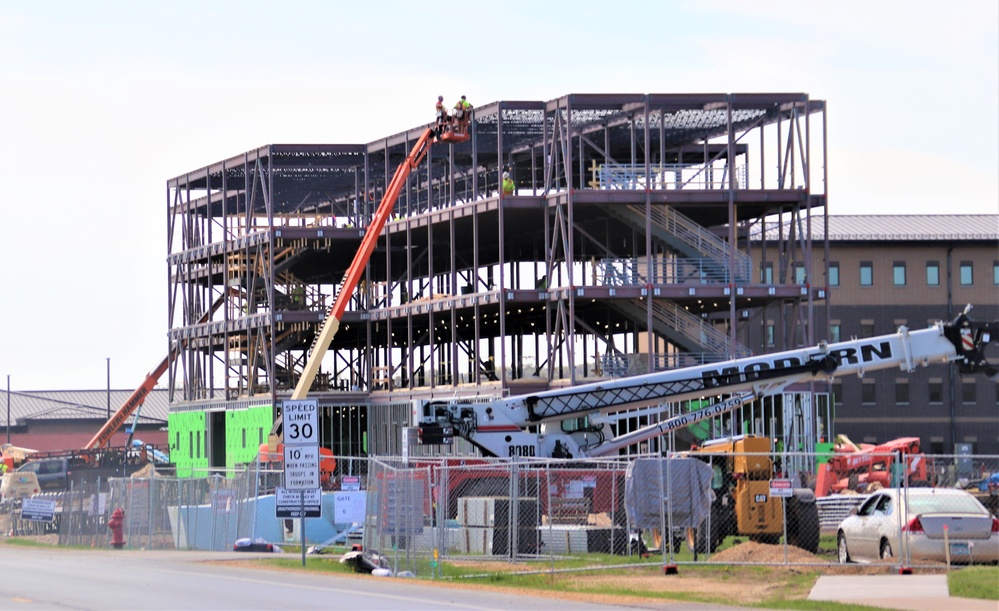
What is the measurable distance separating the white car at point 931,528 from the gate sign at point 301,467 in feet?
31.7

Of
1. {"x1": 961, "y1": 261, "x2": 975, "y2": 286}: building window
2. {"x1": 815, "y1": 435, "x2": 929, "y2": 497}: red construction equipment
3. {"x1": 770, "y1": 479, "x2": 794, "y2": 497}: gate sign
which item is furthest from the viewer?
{"x1": 961, "y1": 261, "x2": 975, "y2": 286}: building window

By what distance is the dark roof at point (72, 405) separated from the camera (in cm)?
12925

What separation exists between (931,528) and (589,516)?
40.8 feet

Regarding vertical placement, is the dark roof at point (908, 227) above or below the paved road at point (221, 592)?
above

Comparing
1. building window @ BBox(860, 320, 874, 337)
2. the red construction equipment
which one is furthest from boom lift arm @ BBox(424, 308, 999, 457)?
building window @ BBox(860, 320, 874, 337)

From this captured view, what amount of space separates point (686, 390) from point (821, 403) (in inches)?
852

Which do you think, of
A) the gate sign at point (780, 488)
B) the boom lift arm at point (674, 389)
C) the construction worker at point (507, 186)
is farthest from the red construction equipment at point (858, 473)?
the gate sign at point (780, 488)

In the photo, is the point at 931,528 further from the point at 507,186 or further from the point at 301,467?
the point at 507,186

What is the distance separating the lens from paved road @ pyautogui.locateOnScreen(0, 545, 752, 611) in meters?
21.8

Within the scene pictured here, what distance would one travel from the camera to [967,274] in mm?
96875

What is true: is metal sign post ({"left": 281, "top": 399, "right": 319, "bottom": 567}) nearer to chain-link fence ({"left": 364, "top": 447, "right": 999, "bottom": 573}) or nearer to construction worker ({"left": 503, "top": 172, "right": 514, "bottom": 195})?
chain-link fence ({"left": 364, "top": 447, "right": 999, "bottom": 573})

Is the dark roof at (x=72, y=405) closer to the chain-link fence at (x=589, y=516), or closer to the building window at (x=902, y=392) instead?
the building window at (x=902, y=392)

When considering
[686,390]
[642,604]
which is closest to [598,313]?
[686,390]

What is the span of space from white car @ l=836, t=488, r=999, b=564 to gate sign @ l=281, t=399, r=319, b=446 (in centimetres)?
958
